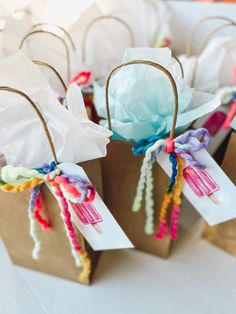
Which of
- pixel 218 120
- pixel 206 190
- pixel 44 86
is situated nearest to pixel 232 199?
pixel 206 190

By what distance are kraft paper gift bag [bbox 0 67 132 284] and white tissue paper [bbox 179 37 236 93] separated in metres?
0.26

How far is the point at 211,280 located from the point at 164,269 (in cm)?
7


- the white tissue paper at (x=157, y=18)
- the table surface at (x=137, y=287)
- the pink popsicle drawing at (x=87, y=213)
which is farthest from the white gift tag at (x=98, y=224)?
the white tissue paper at (x=157, y=18)

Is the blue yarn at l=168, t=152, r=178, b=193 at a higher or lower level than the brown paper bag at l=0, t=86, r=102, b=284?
higher

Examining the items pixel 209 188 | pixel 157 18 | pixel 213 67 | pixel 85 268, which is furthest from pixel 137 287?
pixel 157 18

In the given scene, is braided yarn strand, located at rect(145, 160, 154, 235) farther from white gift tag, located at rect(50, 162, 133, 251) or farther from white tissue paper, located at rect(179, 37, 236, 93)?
white tissue paper, located at rect(179, 37, 236, 93)

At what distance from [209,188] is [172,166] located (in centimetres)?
6

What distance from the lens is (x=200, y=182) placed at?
402 mm

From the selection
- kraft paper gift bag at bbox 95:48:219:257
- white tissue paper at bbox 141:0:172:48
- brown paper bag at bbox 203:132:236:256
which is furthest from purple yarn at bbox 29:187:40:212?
white tissue paper at bbox 141:0:172:48

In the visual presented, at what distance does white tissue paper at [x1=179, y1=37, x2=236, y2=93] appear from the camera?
1.82 ft

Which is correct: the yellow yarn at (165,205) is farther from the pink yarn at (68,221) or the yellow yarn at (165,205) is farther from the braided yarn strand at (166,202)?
the pink yarn at (68,221)

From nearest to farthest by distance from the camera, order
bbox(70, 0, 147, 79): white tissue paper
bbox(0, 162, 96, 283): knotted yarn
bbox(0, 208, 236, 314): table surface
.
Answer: bbox(0, 162, 96, 283): knotted yarn, bbox(0, 208, 236, 314): table surface, bbox(70, 0, 147, 79): white tissue paper

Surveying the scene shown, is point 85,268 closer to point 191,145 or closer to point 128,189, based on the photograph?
point 128,189

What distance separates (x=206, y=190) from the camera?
41 cm
